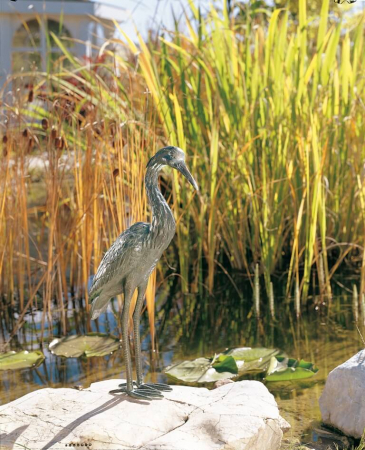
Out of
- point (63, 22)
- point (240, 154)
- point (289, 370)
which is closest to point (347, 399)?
point (289, 370)

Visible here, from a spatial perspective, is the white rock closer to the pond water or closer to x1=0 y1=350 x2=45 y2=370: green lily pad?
the pond water

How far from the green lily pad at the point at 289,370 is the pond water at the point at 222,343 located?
32 millimetres

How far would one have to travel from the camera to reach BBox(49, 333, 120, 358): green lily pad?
2580 mm

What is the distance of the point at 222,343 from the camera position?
2.73 meters

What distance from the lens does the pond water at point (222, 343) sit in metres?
2.25

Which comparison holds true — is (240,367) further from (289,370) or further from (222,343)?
(222,343)

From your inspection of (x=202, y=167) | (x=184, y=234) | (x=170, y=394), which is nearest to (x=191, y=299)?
(x=184, y=234)

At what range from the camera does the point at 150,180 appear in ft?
6.00

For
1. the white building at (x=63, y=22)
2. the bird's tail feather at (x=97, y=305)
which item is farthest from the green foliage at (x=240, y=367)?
the white building at (x=63, y=22)

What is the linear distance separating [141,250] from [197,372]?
0.75 m

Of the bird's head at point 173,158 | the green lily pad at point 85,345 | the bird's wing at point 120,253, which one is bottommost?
the green lily pad at point 85,345

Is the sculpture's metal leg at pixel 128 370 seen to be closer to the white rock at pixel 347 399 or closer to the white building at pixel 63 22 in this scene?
the white rock at pixel 347 399

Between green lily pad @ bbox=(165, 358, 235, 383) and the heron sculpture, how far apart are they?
16.8 inches

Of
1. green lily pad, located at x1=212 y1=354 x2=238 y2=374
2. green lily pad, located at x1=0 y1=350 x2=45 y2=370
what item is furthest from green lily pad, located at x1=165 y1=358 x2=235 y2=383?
green lily pad, located at x1=0 y1=350 x2=45 y2=370
